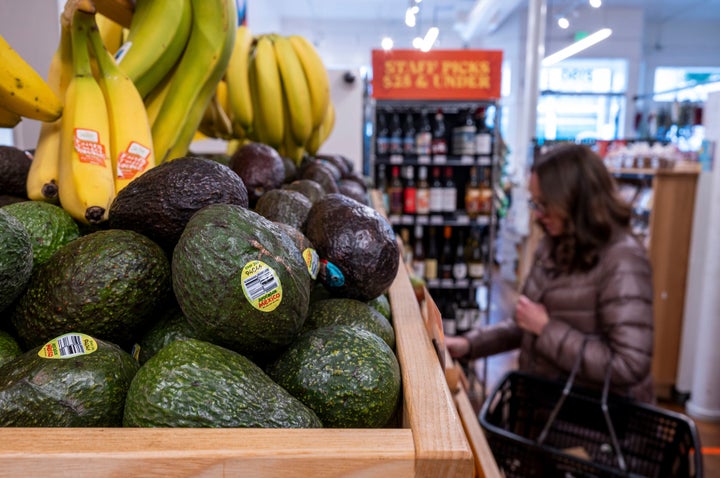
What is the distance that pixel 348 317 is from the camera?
744mm

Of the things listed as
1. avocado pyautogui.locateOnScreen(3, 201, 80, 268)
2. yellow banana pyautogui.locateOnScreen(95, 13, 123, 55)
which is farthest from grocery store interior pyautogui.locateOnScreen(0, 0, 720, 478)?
avocado pyautogui.locateOnScreen(3, 201, 80, 268)

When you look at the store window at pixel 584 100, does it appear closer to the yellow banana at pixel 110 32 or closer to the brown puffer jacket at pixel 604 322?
the brown puffer jacket at pixel 604 322

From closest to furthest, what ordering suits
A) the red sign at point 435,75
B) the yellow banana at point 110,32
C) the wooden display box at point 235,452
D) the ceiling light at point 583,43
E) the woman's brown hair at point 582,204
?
the wooden display box at point 235,452, the yellow banana at point 110,32, the woman's brown hair at point 582,204, the red sign at point 435,75, the ceiling light at point 583,43

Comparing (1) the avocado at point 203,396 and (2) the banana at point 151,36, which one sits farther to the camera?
(2) the banana at point 151,36

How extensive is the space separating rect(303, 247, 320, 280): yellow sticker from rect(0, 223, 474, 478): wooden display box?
0.97 feet

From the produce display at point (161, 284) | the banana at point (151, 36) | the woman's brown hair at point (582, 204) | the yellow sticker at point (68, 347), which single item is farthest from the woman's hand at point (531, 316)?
the yellow sticker at point (68, 347)

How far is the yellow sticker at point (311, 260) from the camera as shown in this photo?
75 centimetres

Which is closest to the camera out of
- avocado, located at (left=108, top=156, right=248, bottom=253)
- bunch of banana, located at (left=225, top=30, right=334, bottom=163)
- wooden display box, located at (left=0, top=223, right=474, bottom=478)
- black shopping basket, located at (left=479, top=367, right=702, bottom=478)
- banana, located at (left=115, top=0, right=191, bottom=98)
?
wooden display box, located at (left=0, top=223, right=474, bottom=478)

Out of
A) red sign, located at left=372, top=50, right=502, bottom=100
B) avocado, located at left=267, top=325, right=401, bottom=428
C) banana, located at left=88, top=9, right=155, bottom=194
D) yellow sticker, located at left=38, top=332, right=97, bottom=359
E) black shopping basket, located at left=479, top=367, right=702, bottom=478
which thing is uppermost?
red sign, located at left=372, top=50, right=502, bottom=100

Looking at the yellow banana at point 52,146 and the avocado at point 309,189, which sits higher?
the yellow banana at point 52,146

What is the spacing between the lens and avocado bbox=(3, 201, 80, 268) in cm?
74

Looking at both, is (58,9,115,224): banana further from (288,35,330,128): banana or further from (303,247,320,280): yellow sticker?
(288,35,330,128): banana

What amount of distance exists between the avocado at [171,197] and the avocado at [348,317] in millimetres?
186

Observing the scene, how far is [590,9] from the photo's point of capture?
33.7 feet
